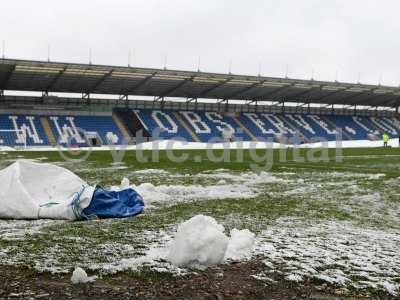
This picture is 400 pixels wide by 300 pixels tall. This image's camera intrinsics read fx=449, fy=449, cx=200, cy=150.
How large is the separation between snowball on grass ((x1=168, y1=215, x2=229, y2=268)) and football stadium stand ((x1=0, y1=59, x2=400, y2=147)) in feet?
124

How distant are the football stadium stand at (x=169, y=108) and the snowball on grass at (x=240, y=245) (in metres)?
37.5

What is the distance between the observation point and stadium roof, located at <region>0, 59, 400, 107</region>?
41750 mm

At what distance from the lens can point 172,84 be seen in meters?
49.6

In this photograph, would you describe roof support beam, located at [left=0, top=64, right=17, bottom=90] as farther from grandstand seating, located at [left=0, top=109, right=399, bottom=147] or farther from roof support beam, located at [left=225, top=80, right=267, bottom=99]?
roof support beam, located at [left=225, top=80, right=267, bottom=99]

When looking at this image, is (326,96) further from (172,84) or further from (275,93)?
(172,84)

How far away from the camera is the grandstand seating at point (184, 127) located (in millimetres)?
44625

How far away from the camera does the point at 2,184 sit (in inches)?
269

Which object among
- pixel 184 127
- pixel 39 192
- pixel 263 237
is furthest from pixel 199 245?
pixel 184 127

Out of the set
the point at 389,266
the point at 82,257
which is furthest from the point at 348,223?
the point at 82,257

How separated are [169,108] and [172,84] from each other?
7179 millimetres

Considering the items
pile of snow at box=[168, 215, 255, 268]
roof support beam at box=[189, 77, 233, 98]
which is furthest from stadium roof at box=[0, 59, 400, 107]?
pile of snow at box=[168, 215, 255, 268]

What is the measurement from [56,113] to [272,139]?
24248 millimetres

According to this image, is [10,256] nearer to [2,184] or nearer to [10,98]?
[2,184]

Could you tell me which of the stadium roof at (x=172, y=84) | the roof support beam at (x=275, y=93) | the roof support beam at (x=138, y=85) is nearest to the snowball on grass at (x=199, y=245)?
the stadium roof at (x=172, y=84)
